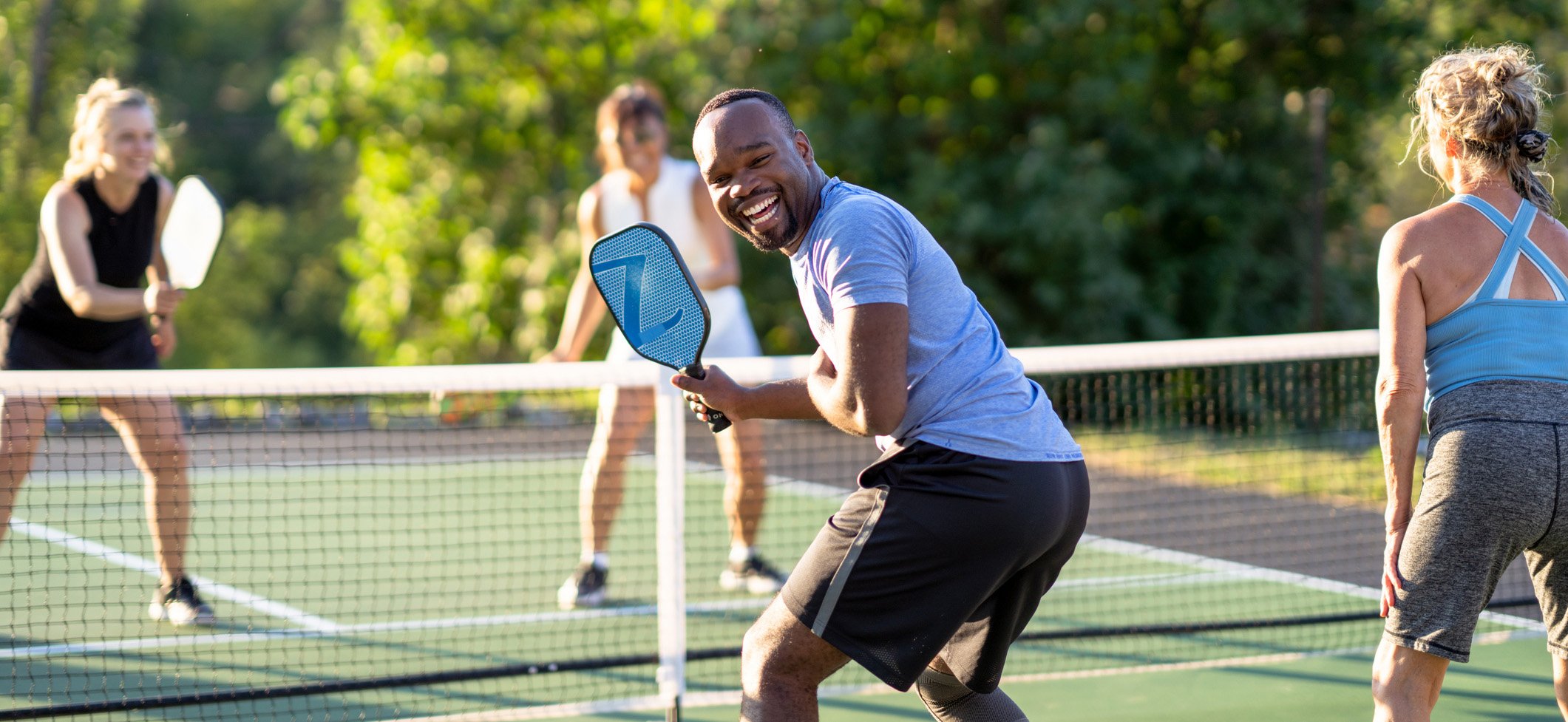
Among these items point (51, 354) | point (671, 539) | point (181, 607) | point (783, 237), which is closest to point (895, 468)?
point (783, 237)

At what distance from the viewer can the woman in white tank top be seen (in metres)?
6.16

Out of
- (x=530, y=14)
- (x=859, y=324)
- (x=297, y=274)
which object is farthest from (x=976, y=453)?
(x=297, y=274)

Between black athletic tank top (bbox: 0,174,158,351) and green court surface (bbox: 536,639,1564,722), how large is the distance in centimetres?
247

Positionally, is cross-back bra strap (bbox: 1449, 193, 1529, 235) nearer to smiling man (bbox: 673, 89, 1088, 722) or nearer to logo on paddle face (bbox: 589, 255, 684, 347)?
smiling man (bbox: 673, 89, 1088, 722)

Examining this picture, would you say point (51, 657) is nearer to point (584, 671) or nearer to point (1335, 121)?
point (584, 671)

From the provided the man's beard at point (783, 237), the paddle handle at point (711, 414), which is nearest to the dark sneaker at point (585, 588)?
the paddle handle at point (711, 414)

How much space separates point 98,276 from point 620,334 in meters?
1.93

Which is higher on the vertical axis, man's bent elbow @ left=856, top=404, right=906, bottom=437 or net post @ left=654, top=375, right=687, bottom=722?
man's bent elbow @ left=856, top=404, right=906, bottom=437

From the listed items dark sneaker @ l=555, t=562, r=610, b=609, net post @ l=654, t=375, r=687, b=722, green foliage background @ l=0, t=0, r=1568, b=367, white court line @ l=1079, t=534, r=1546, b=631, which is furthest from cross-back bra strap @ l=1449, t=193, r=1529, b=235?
green foliage background @ l=0, t=0, r=1568, b=367

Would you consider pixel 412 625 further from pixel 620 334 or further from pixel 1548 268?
pixel 1548 268

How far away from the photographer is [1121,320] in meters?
15.1

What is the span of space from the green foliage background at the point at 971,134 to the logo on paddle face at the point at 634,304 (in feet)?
38.7

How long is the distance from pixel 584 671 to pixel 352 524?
4392 millimetres

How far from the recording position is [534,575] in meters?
7.14
